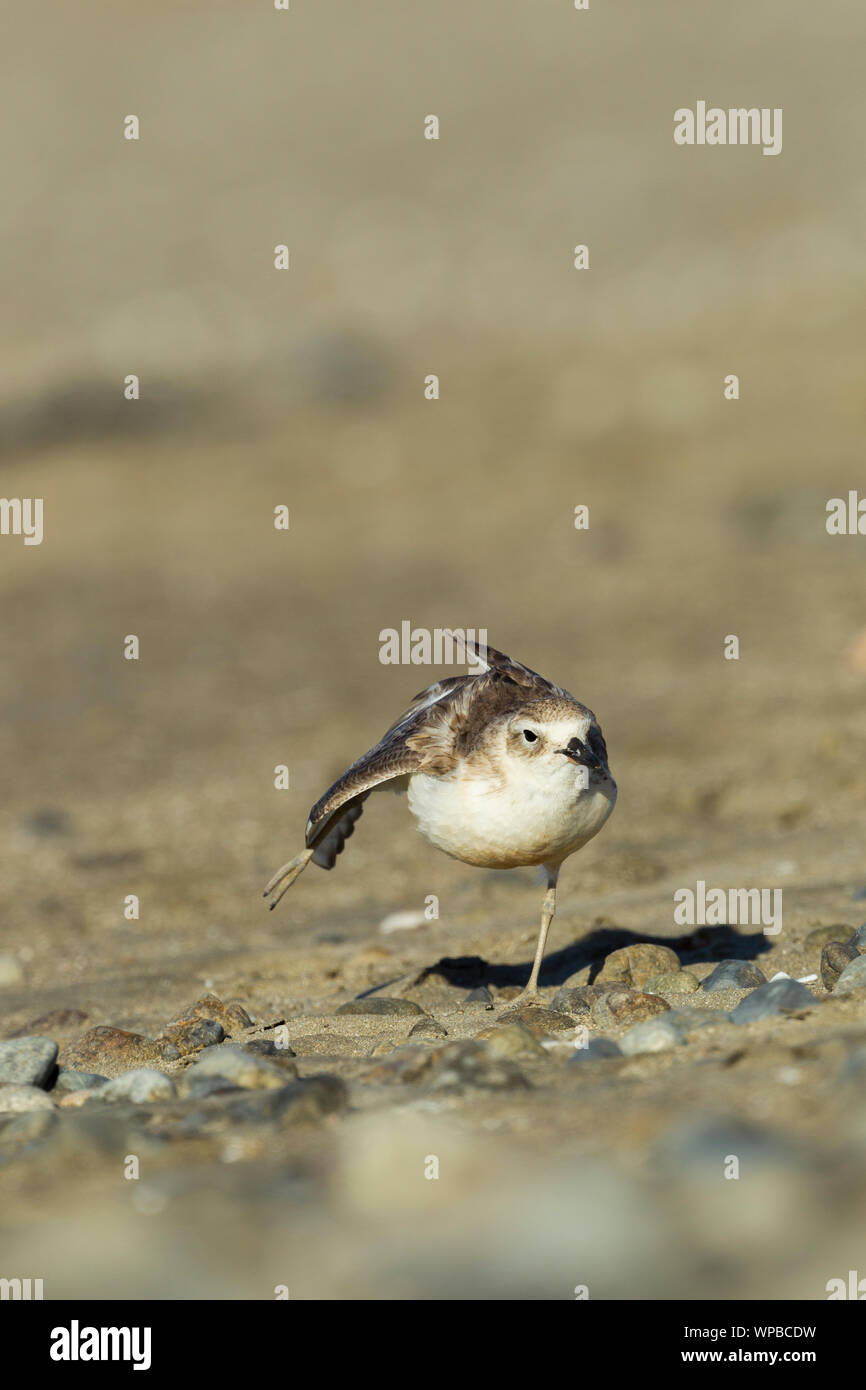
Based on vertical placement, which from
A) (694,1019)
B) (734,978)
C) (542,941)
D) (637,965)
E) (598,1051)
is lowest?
(598,1051)

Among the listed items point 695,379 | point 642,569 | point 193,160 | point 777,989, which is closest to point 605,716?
point 642,569

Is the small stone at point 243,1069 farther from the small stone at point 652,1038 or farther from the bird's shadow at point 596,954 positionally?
the bird's shadow at point 596,954

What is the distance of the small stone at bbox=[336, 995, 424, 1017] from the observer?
697cm

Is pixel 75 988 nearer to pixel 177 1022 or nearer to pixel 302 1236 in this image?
pixel 177 1022

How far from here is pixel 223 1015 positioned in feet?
23.6

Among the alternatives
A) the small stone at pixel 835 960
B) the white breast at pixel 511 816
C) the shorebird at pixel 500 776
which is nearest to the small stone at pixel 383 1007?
the shorebird at pixel 500 776

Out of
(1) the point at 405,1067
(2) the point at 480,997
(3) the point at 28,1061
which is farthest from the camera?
(2) the point at 480,997

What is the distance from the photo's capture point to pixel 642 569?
17047 mm

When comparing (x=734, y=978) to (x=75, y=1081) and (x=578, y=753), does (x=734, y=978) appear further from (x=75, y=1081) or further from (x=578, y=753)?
(x=75, y=1081)

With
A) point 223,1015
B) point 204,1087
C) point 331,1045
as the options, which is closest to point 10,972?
point 223,1015

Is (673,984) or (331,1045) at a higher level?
(673,984)

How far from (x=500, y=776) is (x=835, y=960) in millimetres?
1626

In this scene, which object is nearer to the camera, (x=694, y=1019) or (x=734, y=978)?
(x=694, y=1019)

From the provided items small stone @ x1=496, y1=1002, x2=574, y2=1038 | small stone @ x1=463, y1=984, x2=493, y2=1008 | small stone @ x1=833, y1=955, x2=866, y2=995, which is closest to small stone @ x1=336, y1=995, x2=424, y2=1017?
small stone @ x1=463, y1=984, x2=493, y2=1008
